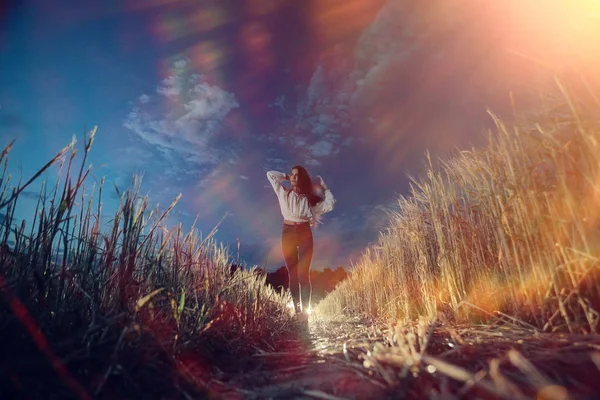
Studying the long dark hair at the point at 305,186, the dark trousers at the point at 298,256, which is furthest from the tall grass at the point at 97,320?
the long dark hair at the point at 305,186

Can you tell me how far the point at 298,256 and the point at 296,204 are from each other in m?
0.63

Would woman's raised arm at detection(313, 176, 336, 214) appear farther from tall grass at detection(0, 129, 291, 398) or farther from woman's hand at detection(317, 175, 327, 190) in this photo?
tall grass at detection(0, 129, 291, 398)

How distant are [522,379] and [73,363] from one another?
1.40 m

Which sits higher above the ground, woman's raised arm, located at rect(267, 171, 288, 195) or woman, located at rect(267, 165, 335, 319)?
woman's raised arm, located at rect(267, 171, 288, 195)

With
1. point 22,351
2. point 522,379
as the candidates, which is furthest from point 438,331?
point 22,351

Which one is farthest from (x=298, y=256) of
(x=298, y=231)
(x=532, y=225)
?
(x=532, y=225)

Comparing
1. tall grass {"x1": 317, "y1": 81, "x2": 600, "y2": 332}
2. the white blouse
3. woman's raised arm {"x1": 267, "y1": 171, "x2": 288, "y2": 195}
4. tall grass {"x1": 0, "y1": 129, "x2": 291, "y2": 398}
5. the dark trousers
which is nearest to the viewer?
tall grass {"x1": 0, "y1": 129, "x2": 291, "y2": 398}

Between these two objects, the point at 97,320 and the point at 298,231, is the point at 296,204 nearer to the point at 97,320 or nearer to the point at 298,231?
the point at 298,231

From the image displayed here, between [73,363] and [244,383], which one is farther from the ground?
[73,363]

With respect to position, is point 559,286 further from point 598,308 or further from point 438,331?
point 438,331

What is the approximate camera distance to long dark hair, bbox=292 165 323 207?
12.8 feet

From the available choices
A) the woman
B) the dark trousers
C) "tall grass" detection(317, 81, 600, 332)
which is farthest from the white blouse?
"tall grass" detection(317, 81, 600, 332)

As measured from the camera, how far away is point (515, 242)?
189cm

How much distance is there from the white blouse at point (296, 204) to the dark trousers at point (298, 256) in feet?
0.43
